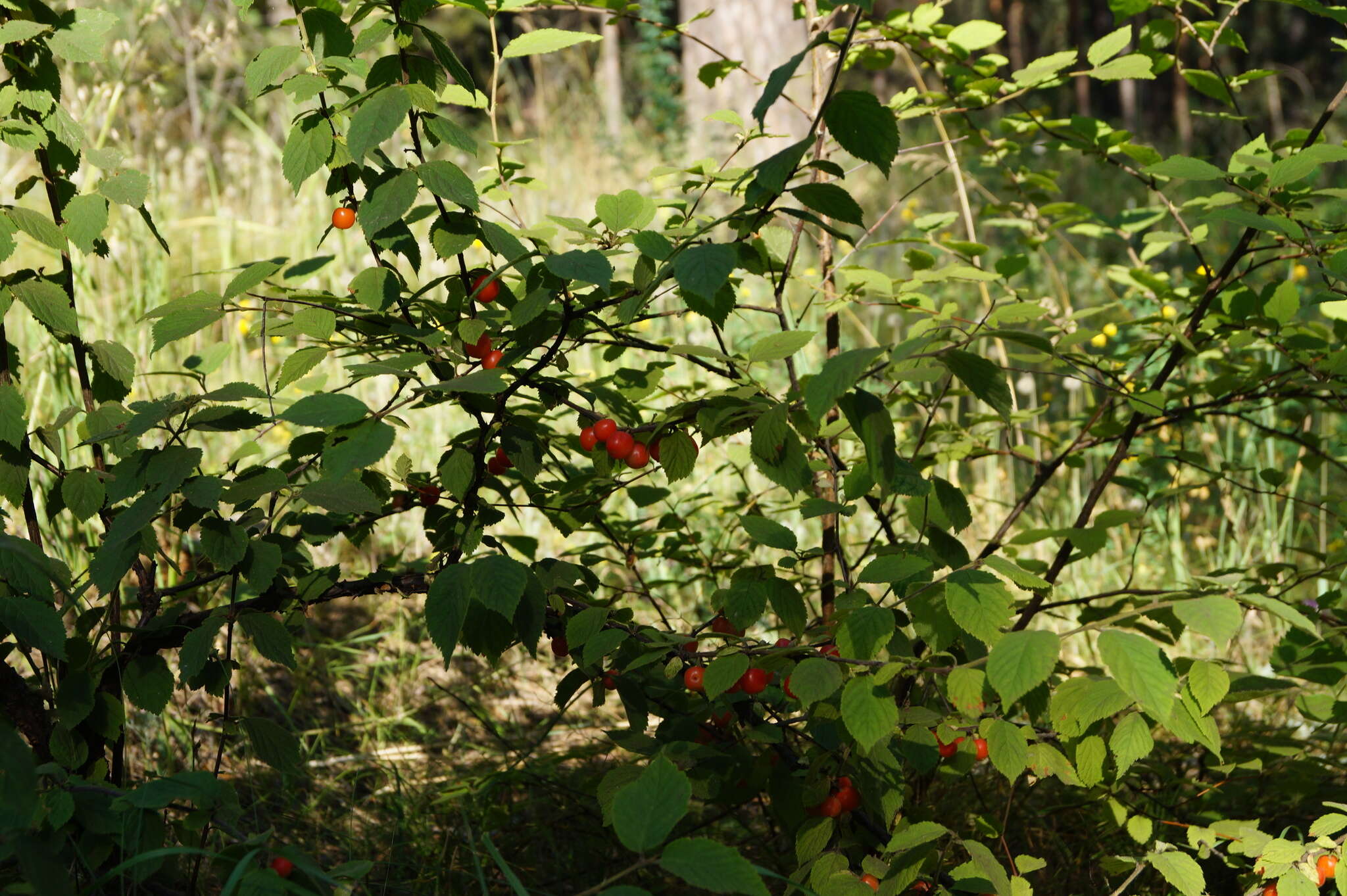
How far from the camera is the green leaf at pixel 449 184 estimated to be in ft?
3.49

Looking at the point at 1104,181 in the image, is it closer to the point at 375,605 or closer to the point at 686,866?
the point at 375,605

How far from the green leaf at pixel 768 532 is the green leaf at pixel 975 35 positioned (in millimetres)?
923

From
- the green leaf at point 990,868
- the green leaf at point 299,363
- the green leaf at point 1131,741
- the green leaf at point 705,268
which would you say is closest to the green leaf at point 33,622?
the green leaf at point 299,363

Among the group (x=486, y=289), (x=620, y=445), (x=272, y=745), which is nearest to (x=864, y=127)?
(x=620, y=445)

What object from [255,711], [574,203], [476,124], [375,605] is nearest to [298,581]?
[255,711]

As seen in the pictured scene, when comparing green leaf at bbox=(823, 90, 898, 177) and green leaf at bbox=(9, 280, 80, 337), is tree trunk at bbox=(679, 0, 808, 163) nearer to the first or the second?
green leaf at bbox=(9, 280, 80, 337)

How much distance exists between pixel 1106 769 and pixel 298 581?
1050 mm

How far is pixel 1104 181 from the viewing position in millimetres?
9500

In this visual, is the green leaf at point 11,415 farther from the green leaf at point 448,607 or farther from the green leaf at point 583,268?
the green leaf at point 583,268

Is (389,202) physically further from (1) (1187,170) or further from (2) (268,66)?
(1) (1187,170)

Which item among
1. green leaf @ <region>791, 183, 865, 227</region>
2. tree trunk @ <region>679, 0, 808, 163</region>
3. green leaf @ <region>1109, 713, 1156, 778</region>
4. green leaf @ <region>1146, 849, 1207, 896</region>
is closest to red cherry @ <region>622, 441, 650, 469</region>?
green leaf @ <region>791, 183, 865, 227</region>

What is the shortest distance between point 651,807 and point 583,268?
47 cm

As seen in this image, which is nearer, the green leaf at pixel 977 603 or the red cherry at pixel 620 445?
the green leaf at pixel 977 603

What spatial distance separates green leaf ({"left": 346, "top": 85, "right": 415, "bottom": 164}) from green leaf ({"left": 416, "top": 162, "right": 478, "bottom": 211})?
0.18 feet
